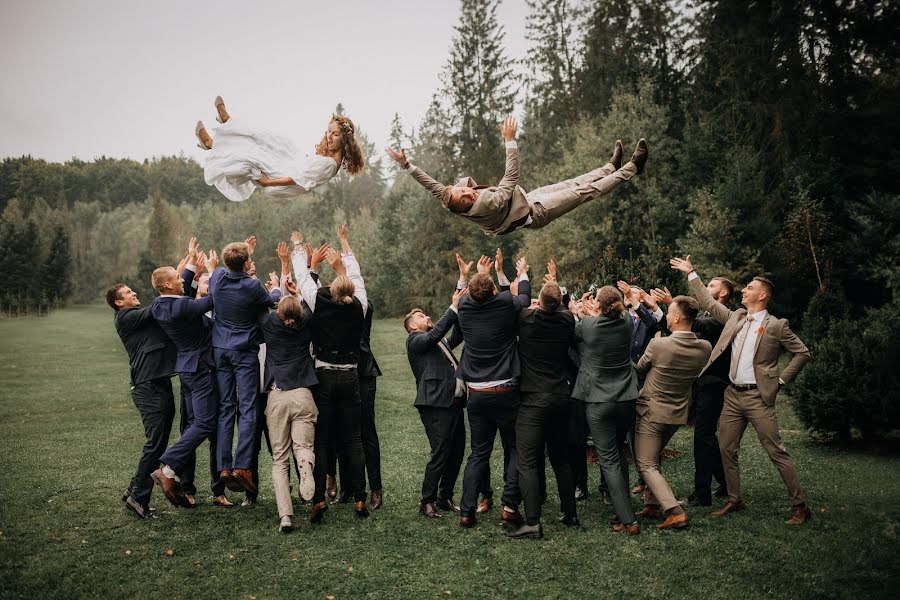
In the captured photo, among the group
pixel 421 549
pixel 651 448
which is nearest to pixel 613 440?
pixel 651 448

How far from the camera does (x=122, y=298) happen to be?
738 cm

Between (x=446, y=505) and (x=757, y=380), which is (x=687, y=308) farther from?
(x=446, y=505)

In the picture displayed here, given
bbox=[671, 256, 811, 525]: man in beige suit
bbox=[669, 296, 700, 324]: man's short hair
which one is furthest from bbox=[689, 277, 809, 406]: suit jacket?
bbox=[669, 296, 700, 324]: man's short hair

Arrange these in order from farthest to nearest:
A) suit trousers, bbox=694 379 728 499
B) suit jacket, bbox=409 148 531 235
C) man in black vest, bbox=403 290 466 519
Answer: suit trousers, bbox=694 379 728 499, man in black vest, bbox=403 290 466 519, suit jacket, bbox=409 148 531 235

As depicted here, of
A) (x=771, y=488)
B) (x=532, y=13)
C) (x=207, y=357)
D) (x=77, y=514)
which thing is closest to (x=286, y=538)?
(x=207, y=357)

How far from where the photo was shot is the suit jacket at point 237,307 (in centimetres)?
682

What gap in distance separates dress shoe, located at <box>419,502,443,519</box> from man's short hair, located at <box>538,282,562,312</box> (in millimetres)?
2643

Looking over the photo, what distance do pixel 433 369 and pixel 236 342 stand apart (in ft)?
7.17

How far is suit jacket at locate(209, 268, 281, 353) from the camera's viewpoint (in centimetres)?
682

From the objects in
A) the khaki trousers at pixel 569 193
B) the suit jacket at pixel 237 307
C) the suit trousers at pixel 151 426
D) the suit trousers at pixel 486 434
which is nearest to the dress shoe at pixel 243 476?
the suit trousers at pixel 151 426

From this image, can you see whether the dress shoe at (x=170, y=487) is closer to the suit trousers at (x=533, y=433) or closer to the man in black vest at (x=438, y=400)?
the man in black vest at (x=438, y=400)

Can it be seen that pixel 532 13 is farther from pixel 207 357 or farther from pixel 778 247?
pixel 207 357

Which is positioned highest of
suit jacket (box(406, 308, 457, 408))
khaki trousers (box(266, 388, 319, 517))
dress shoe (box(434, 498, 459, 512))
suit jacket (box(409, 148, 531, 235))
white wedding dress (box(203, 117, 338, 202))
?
white wedding dress (box(203, 117, 338, 202))

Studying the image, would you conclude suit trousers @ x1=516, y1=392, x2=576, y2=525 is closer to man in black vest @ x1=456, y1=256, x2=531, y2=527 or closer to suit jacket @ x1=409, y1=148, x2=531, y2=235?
man in black vest @ x1=456, y1=256, x2=531, y2=527
